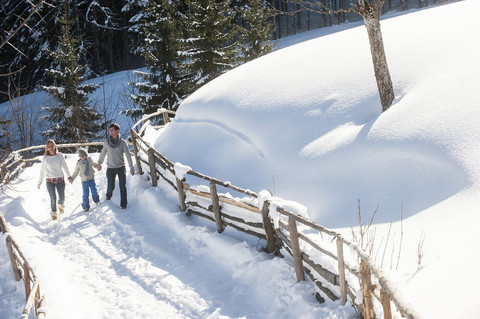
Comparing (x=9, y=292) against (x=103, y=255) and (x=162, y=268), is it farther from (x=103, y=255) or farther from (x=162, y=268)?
(x=162, y=268)

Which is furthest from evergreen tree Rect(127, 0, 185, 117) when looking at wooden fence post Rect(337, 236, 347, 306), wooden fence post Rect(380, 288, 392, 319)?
wooden fence post Rect(380, 288, 392, 319)

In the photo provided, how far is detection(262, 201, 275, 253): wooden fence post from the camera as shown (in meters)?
6.60

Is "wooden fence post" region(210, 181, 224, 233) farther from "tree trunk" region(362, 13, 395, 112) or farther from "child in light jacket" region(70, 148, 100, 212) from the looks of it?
"tree trunk" region(362, 13, 395, 112)

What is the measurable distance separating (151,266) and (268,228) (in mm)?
2220

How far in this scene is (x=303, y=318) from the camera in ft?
16.9

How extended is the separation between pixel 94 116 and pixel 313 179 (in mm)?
18452

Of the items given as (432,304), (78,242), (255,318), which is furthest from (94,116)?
(432,304)

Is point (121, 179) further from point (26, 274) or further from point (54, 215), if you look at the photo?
point (26, 274)

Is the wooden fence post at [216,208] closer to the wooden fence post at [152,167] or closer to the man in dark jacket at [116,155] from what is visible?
the man in dark jacket at [116,155]

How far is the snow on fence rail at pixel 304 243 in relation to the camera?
→ 13.9 ft

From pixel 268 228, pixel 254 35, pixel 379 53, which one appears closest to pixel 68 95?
pixel 254 35

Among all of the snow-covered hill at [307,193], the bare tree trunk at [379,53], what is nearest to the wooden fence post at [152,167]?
the snow-covered hill at [307,193]

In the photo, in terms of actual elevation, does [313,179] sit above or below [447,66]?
below

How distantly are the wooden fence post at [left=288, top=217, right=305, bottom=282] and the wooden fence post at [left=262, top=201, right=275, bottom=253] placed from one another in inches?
34.6
